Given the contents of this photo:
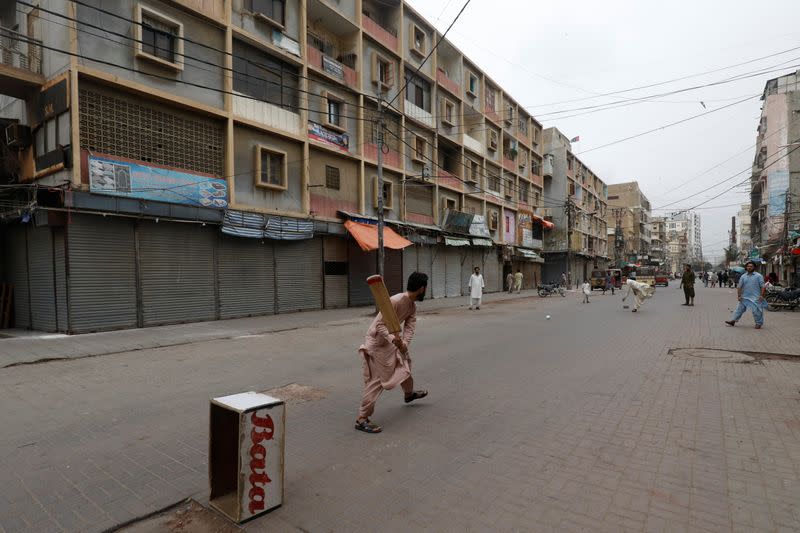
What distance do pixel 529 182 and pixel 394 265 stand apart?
23399 millimetres

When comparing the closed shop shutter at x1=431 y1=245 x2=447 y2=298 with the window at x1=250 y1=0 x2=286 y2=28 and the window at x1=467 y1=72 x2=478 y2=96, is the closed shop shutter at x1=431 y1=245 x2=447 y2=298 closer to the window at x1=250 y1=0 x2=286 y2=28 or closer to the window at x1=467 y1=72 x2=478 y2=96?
the window at x1=467 y1=72 x2=478 y2=96

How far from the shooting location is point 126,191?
1184 cm

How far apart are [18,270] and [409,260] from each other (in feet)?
52.3

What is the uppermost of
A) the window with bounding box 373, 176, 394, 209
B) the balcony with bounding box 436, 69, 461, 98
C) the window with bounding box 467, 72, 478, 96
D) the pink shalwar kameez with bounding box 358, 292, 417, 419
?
the window with bounding box 467, 72, 478, 96

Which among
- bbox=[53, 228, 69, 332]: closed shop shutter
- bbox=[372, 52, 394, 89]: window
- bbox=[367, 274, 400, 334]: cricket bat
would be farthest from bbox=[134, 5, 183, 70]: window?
bbox=[367, 274, 400, 334]: cricket bat

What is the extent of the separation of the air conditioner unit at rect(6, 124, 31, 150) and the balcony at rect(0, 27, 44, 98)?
94 centimetres

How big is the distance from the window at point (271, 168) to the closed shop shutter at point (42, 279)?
245 inches

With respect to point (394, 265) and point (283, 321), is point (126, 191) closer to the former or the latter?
point (283, 321)

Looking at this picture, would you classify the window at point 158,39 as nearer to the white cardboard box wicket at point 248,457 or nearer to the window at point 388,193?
the window at point 388,193

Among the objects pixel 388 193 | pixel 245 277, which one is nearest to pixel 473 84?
pixel 388 193

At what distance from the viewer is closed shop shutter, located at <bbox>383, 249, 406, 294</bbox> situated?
22281 millimetres

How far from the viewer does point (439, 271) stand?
26516 mm

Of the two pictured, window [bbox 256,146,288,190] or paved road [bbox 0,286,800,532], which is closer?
paved road [bbox 0,286,800,532]

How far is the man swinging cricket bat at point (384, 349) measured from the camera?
425 cm
